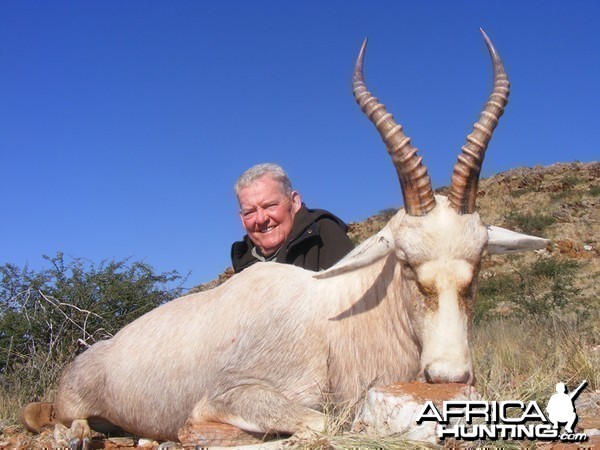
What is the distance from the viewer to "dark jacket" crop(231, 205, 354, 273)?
6508mm

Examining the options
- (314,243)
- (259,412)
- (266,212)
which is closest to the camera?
(259,412)

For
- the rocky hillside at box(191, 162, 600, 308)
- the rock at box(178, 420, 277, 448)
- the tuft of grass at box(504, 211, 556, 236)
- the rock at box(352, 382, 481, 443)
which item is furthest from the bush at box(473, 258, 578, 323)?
the rock at box(352, 382, 481, 443)

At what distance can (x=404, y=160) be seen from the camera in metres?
4.36

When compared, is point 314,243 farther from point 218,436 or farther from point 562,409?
point 562,409

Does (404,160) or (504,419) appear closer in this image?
(504,419)

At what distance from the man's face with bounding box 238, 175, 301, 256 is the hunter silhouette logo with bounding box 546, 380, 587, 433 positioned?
11.2 ft

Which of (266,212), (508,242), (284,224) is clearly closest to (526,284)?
(284,224)

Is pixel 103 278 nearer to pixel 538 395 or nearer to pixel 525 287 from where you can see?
pixel 538 395

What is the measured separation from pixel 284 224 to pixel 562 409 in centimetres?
349

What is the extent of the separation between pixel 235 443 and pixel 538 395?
193 cm

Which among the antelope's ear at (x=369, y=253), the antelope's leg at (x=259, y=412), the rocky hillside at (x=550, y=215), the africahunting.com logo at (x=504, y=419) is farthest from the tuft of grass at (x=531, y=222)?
the antelope's leg at (x=259, y=412)

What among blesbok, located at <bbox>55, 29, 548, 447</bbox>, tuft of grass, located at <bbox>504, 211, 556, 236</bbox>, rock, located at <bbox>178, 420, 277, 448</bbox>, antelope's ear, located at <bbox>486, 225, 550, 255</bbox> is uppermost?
tuft of grass, located at <bbox>504, 211, 556, 236</bbox>

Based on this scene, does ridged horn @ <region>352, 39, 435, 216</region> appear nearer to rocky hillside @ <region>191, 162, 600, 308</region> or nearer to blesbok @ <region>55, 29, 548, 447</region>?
blesbok @ <region>55, 29, 548, 447</region>

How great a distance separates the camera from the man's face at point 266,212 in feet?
22.0
